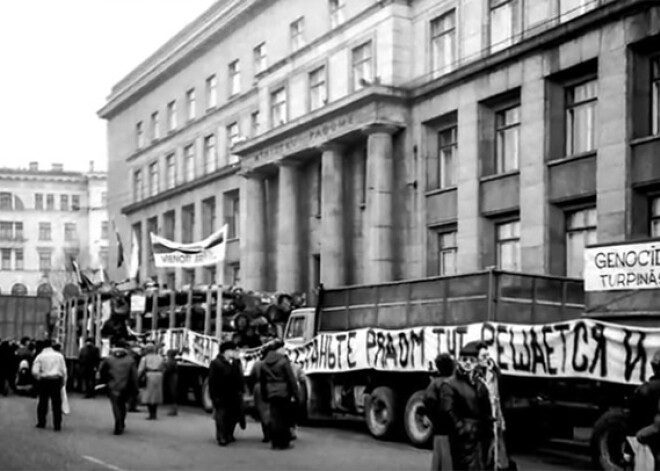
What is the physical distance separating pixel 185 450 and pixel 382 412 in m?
4.00

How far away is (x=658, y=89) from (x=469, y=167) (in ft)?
25.3

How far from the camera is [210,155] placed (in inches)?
2215

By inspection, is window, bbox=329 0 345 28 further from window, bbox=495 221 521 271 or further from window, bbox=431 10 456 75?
window, bbox=495 221 521 271

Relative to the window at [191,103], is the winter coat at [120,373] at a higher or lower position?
lower

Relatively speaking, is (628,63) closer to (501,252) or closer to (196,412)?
(501,252)

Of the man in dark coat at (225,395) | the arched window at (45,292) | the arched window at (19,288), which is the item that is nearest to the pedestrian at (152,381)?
the man in dark coat at (225,395)

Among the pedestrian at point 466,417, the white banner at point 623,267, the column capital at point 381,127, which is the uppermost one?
the column capital at point 381,127

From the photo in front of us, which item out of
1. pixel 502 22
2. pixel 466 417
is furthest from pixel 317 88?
pixel 466 417

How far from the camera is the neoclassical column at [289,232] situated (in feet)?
142

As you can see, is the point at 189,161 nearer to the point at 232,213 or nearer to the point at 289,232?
the point at 232,213

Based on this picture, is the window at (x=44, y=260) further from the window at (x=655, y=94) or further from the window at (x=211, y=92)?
the window at (x=655, y=94)

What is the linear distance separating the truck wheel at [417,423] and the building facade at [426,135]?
437 inches

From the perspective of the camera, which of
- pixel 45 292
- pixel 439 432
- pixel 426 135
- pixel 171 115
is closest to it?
pixel 439 432

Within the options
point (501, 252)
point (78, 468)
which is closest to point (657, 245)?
point (78, 468)
